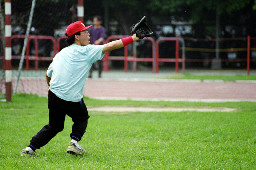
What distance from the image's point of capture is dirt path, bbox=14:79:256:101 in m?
12.9

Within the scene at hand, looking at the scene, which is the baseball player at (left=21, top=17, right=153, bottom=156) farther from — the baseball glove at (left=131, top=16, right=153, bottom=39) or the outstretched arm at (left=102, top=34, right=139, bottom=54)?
the baseball glove at (left=131, top=16, right=153, bottom=39)

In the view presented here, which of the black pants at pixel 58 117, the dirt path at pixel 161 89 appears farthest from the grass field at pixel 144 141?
the dirt path at pixel 161 89

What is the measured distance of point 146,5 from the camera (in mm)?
23031

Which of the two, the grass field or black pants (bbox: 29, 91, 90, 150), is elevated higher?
black pants (bbox: 29, 91, 90, 150)

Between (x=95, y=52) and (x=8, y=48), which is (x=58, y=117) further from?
(x=8, y=48)

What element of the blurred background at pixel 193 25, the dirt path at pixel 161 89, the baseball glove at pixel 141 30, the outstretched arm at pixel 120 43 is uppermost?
the blurred background at pixel 193 25

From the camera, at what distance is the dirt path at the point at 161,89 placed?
1285 cm

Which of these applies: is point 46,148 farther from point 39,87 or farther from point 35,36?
point 35,36

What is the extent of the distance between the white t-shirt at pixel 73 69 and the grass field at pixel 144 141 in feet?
2.73

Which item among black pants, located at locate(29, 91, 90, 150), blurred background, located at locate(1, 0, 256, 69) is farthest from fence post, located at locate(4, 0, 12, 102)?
blurred background, located at locate(1, 0, 256, 69)

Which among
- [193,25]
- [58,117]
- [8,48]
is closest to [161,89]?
[8,48]

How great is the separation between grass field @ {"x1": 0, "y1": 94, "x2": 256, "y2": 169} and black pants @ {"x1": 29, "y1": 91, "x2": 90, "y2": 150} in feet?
0.80

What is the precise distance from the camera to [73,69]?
575cm

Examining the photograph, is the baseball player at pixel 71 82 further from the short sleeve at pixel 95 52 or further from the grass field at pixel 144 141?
the grass field at pixel 144 141
